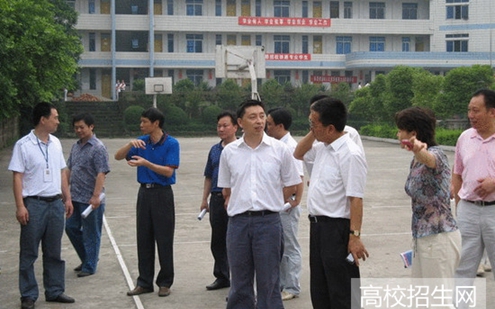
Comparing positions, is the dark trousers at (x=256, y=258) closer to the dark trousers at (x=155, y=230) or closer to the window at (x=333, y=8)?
the dark trousers at (x=155, y=230)

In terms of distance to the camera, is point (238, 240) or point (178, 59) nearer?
point (238, 240)

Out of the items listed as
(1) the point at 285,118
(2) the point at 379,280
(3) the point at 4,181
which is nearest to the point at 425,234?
(1) the point at 285,118

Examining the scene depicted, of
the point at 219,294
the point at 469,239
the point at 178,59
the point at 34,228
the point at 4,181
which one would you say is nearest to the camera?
the point at 469,239

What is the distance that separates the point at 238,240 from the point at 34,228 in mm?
2112

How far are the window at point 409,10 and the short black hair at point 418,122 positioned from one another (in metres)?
56.1

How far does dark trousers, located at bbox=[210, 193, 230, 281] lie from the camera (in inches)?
287

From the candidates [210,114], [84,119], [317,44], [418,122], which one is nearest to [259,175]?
[418,122]

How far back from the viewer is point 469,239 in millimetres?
5668

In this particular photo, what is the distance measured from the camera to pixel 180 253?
9.36m

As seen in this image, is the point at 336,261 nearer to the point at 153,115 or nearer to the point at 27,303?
the point at 153,115

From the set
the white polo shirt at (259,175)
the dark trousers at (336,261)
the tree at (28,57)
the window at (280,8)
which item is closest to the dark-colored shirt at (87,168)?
the white polo shirt at (259,175)

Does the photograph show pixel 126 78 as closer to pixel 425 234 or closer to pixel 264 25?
pixel 264 25

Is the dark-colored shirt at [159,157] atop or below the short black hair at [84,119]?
below

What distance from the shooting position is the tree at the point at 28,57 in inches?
650
